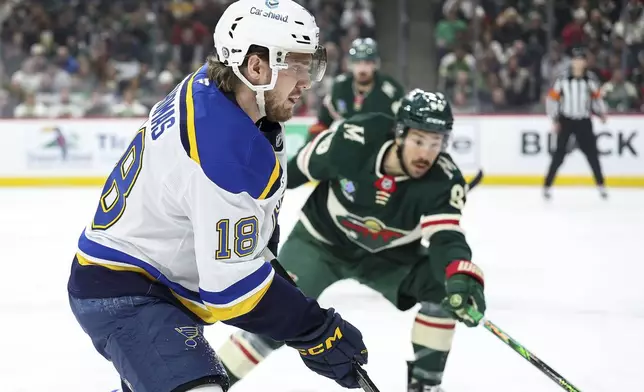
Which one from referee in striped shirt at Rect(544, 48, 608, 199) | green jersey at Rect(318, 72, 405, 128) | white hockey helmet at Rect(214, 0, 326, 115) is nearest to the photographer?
white hockey helmet at Rect(214, 0, 326, 115)

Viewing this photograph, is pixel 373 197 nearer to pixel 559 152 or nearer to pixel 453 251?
pixel 453 251

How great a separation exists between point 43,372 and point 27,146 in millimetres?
6377

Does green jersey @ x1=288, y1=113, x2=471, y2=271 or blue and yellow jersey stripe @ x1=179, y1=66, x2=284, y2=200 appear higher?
blue and yellow jersey stripe @ x1=179, y1=66, x2=284, y2=200

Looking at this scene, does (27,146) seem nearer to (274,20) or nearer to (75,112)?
(75,112)

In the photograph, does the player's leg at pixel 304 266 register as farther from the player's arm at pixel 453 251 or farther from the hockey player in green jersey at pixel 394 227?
the player's arm at pixel 453 251

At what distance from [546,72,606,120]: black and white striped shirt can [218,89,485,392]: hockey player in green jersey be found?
5.77 m

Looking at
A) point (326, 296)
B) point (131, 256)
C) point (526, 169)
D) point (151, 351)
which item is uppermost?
point (131, 256)

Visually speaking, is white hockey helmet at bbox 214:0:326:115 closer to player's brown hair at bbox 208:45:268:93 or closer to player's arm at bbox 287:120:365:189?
player's brown hair at bbox 208:45:268:93

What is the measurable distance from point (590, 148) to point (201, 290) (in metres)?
7.12

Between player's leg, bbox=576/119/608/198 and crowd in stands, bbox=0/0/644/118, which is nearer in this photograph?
player's leg, bbox=576/119/608/198

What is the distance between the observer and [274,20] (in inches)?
70.5

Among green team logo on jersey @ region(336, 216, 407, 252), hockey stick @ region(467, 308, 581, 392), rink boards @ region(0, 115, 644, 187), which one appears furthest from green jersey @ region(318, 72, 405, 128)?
hockey stick @ region(467, 308, 581, 392)

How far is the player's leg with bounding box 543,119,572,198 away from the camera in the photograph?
27.0 feet

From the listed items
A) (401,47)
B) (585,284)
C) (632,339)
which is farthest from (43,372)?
(401,47)
